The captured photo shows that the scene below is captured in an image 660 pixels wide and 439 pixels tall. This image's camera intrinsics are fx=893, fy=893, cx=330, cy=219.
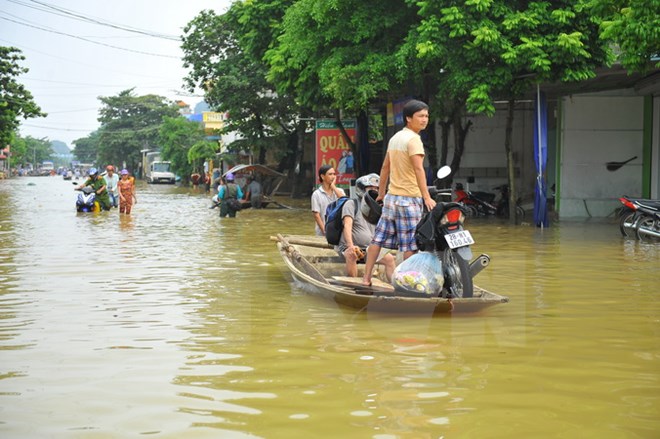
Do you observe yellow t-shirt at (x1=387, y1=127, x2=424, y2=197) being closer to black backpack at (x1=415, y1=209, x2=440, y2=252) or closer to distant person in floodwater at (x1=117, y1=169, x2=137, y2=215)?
black backpack at (x1=415, y1=209, x2=440, y2=252)

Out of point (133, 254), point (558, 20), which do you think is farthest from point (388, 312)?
point (558, 20)

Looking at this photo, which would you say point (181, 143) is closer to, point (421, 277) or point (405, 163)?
point (405, 163)

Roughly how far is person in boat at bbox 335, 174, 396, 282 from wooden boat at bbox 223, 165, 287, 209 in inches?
633

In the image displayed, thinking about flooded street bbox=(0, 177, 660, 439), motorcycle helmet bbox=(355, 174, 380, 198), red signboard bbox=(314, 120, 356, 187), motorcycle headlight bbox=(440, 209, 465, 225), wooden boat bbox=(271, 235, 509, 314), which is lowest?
flooded street bbox=(0, 177, 660, 439)

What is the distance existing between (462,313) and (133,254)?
23.6 feet

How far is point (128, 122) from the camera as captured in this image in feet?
352

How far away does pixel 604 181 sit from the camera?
→ 2234cm

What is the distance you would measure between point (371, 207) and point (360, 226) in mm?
914

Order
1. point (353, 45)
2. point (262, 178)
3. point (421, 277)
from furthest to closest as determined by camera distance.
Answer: point (262, 178) → point (353, 45) → point (421, 277)

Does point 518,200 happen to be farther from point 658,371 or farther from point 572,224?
point 658,371

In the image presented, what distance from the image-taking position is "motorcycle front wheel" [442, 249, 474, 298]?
7.69 m

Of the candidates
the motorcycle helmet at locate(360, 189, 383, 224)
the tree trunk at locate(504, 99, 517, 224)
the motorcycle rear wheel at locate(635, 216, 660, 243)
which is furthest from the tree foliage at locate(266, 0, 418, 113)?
the motorcycle helmet at locate(360, 189, 383, 224)

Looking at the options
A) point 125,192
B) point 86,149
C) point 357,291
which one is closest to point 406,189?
point 357,291

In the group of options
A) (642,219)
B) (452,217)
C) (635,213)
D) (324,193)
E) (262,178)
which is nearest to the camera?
(452,217)
